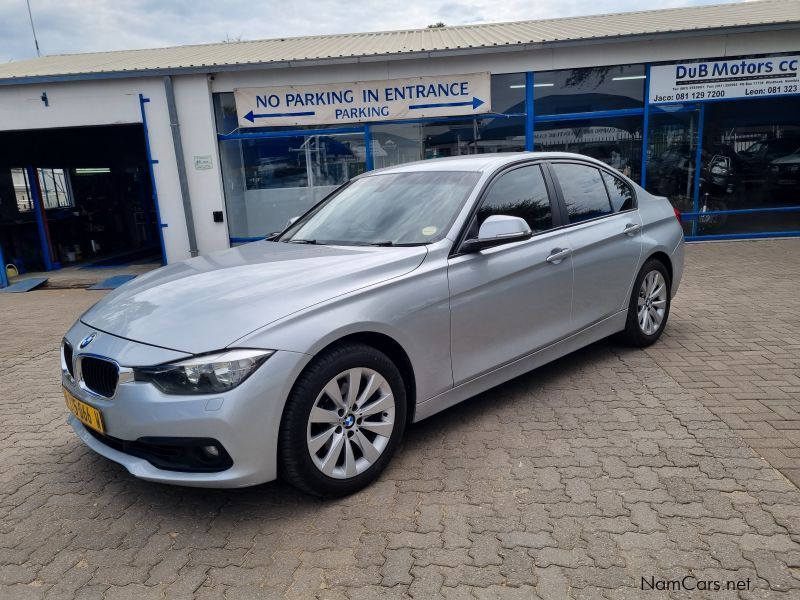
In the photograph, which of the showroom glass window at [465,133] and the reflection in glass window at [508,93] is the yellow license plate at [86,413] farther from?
the reflection in glass window at [508,93]

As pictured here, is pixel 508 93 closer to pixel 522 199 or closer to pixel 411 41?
pixel 411 41

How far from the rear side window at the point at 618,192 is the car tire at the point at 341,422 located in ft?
8.83

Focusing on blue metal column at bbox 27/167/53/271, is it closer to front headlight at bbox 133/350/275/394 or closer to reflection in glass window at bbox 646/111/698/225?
front headlight at bbox 133/350/275/394

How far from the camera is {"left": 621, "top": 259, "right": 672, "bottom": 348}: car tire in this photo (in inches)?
189

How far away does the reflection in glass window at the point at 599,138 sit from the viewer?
10547 mm

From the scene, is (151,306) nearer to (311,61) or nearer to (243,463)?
(243,463)

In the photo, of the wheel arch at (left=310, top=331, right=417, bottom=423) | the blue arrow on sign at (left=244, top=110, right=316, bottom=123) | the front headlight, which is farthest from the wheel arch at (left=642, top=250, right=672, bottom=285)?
the blue arrow on sign at (left=244, top=110, right=316, bottom=123)

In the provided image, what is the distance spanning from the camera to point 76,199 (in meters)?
13.8

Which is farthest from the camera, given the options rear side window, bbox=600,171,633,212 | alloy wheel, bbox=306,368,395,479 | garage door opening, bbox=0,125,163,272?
garage door opening, bbox=0,125,163,272

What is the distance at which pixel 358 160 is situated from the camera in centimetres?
1080

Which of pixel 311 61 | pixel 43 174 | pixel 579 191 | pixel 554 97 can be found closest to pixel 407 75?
pixel 311 61

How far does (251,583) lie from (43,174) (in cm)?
1280

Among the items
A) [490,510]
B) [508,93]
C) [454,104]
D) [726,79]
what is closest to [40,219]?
[454,104]

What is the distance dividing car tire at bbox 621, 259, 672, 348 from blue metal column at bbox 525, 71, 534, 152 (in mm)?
5581
